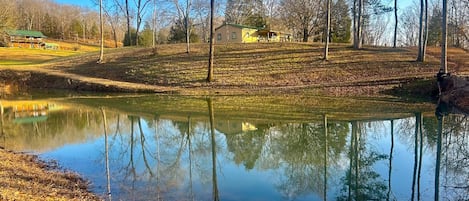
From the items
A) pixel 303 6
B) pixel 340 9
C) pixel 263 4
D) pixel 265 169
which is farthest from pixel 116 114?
pixel 263 4

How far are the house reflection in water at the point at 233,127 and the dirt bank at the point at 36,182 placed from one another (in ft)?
19.8

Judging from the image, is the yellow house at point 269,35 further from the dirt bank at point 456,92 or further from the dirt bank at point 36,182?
the dirt bank at point 36,182

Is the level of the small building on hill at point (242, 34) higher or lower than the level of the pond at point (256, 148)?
higher

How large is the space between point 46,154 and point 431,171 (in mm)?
9893

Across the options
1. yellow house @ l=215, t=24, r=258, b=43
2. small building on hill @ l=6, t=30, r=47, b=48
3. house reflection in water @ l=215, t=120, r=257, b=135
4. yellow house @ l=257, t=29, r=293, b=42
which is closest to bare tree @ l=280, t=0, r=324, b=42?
yellow house @ l=257, t=29, r=293, b=42

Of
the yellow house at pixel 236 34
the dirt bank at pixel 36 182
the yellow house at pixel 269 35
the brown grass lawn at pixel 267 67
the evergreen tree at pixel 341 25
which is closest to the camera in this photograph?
the dirt bank at pixel 36 182

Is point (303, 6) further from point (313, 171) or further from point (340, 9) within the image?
point (313, 171)

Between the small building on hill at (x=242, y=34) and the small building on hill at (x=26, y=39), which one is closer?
the small building on hill at (x=242, y=34)

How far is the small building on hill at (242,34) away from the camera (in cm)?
4987

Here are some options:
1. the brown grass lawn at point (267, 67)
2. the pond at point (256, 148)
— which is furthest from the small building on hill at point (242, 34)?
the pond at point (256, 148)

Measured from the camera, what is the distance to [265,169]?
8.29 meters

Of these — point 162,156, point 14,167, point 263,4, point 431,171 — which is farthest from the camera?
point 263,4

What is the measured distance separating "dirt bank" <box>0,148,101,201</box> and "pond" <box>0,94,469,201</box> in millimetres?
420

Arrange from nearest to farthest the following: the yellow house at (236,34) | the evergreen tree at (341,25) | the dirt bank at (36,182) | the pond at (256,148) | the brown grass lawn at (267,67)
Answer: the dirt bank at (36,182), the pond at (256,148), the brown grass lawn at (267,67), the evergreen tree at (341,25), the yellow house at (236,34)
